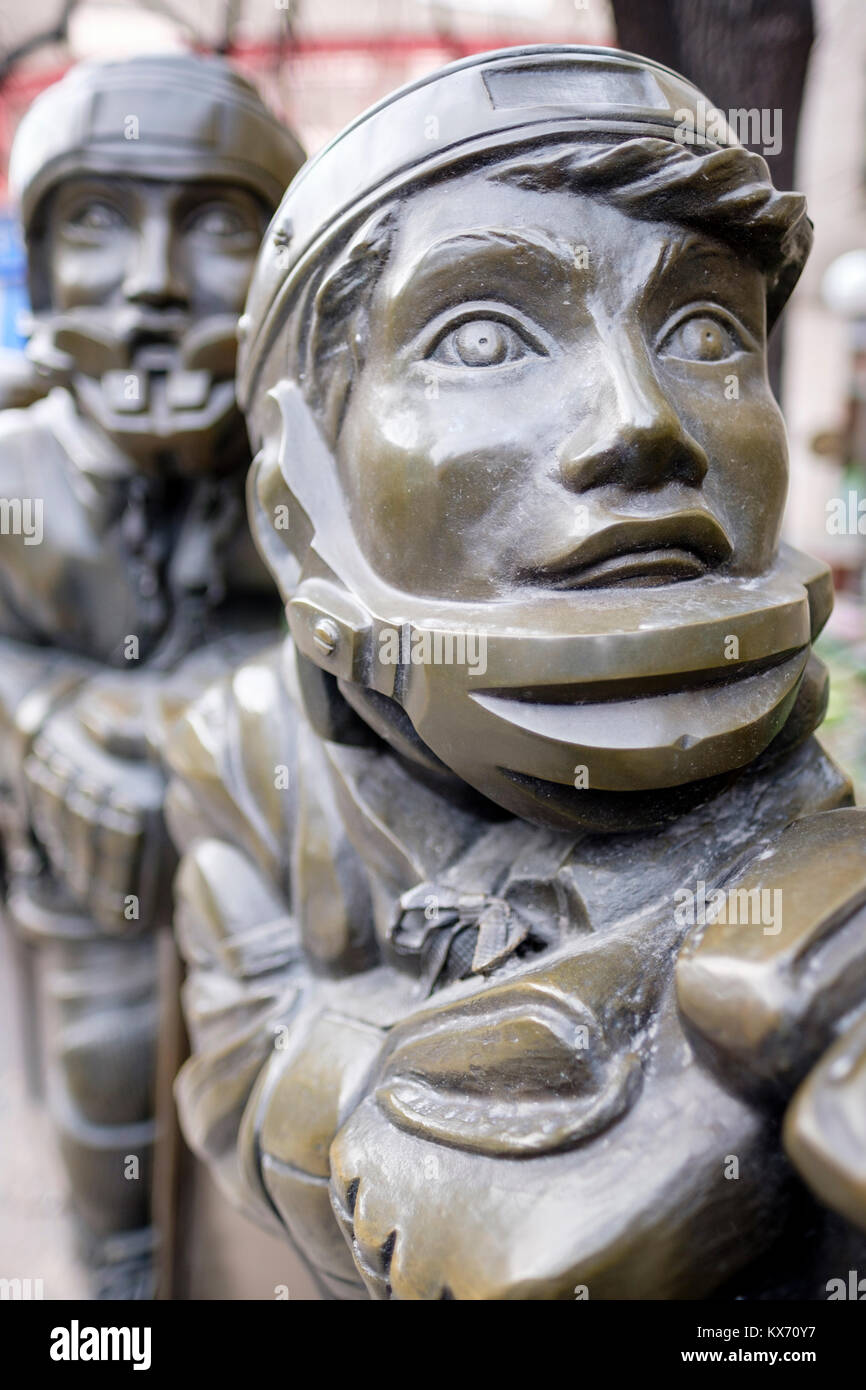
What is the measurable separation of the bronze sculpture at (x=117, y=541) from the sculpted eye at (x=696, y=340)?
0.96 meters

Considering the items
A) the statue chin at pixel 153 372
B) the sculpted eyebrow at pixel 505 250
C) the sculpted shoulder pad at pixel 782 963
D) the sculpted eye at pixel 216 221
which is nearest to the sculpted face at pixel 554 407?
the sculpted eyebrow at pixel 505 250

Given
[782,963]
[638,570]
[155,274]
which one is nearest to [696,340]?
[638,570]

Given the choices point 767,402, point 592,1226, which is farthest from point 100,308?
point 592,1226

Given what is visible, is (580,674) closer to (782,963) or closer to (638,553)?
(638,553)

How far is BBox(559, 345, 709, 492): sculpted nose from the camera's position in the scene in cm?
88

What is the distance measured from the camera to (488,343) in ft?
3.08

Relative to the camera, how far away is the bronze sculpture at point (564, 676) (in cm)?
81

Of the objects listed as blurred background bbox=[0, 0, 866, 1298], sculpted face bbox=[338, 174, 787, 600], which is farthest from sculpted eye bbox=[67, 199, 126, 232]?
sculpted face bbox=[338, 174, 787, 600]

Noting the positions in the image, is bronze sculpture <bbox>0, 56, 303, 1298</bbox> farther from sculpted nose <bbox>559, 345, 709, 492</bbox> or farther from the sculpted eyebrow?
sculpted nose <bbox>559, 345, 709, 492</bbox>

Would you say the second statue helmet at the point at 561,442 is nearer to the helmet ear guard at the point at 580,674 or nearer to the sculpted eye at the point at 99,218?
the helmet ear guard at the point at 580,674

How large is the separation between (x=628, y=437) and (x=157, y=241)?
3.77 feet

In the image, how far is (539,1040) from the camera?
877 mm

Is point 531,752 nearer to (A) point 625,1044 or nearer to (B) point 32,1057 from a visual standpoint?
(A) point 625,1044
